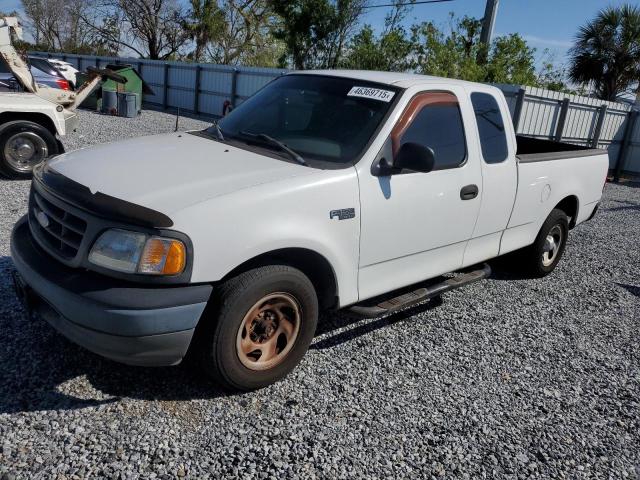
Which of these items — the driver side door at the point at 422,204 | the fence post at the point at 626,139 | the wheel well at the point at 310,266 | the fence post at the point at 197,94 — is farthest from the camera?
the fence post at the point at 197,94

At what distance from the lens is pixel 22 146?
7754mm

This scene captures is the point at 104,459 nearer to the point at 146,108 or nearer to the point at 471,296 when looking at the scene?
the point at 471,296

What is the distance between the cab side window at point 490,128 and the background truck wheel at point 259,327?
6.94 ft

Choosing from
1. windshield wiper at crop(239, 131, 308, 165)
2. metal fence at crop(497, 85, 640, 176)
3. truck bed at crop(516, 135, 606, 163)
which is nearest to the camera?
windshield wiper at crop(239, 131, 308, 165)

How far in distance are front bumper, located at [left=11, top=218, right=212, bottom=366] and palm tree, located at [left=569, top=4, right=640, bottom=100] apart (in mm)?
25441

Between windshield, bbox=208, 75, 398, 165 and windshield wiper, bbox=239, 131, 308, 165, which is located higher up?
windshield, bbox=208, 75, 398, 165

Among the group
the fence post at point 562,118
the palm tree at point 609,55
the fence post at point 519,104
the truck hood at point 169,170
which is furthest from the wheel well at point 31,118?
the palm tree at point 609,55

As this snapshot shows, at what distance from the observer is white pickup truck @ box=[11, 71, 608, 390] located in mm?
2756

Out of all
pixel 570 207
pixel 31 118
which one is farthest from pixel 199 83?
pixel 570 207

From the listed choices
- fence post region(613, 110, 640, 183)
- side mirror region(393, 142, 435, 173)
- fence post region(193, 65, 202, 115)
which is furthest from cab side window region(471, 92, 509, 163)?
fence post region(193, 65, 202, 115)

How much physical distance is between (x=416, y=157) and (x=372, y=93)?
71 centimetres

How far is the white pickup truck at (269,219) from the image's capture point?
2756mm

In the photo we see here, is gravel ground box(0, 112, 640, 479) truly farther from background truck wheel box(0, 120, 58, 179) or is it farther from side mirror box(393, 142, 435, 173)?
background truck wheel box(0, 120, 58, 179)

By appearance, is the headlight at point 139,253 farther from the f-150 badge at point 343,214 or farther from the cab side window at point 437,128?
the cab side window at point 437,128
